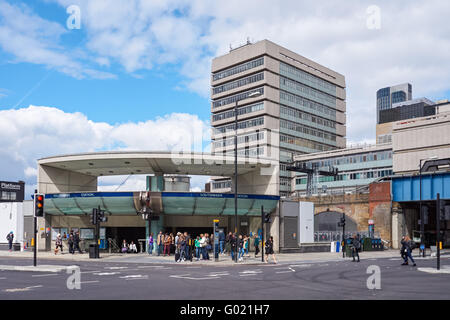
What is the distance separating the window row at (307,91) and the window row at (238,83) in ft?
20.4

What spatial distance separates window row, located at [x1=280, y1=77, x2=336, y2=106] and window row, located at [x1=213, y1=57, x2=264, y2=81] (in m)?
7.12

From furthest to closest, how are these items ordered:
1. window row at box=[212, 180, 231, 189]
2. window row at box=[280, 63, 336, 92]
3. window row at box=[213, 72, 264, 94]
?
window row at box=[212, 180, 231, 189] → window row at box=[280, 63, 336, 92] → window row at box=[213, 72, 264, 94]

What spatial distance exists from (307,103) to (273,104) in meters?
14.9

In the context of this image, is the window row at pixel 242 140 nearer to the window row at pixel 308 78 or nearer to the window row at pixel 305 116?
the window row at pixel 305 116

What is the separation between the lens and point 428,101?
616 ft

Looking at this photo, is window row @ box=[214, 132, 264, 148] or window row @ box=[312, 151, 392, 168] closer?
window row @ box=[312, 151, 392, 168]

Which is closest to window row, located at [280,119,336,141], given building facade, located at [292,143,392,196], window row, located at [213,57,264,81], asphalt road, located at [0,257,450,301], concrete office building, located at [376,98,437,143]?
building facade, located at [292,143,392,196]

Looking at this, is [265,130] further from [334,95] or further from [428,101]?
[428,101]

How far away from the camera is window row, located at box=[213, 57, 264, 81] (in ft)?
403

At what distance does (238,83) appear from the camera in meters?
127

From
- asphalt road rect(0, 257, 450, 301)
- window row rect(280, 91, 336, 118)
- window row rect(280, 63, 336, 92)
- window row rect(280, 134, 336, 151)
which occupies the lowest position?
asphalt road rect(0, 257, 450, 301)

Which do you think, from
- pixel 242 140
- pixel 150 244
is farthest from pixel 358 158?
pixel 150 244

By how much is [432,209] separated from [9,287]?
6113 centimetres

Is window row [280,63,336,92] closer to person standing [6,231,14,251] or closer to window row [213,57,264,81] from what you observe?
window row [213,57,264,81]
